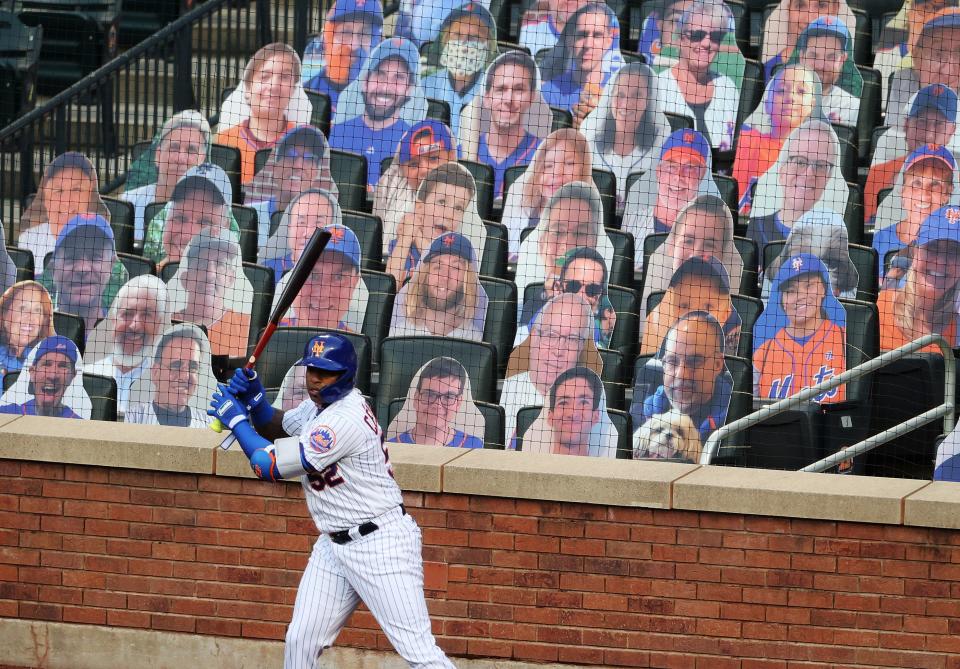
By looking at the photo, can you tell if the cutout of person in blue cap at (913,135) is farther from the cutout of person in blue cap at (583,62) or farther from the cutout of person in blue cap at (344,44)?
the cutout of person in blue cap at (344,44)

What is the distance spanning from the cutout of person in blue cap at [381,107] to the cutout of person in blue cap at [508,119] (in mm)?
460

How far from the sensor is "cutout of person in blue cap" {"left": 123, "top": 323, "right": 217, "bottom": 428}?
738 centimetres

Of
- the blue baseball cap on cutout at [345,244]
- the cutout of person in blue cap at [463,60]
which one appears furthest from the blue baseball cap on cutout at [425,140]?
the blue baseball cap on cutout at [345,244]

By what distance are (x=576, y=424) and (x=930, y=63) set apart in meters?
4.25

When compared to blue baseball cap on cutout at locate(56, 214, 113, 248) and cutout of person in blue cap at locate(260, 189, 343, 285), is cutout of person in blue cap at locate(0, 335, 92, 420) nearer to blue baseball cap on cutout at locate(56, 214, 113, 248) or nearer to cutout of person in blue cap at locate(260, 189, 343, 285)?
blue baseball cap on cutout at locate(56, 214, 113, 248)

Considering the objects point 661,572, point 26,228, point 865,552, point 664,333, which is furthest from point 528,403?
point 26,228

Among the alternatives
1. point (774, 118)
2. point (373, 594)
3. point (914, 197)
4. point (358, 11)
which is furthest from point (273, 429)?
point (358, 11)

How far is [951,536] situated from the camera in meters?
5.54

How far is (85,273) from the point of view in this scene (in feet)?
28.0

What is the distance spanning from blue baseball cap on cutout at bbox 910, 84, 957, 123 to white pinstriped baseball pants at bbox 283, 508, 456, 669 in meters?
5.39

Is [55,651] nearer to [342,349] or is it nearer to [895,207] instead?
[342,349]

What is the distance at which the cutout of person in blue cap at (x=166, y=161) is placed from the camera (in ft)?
30.7

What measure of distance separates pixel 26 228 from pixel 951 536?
19.7 feet

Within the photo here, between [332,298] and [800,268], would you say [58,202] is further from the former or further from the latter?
[800,268]
